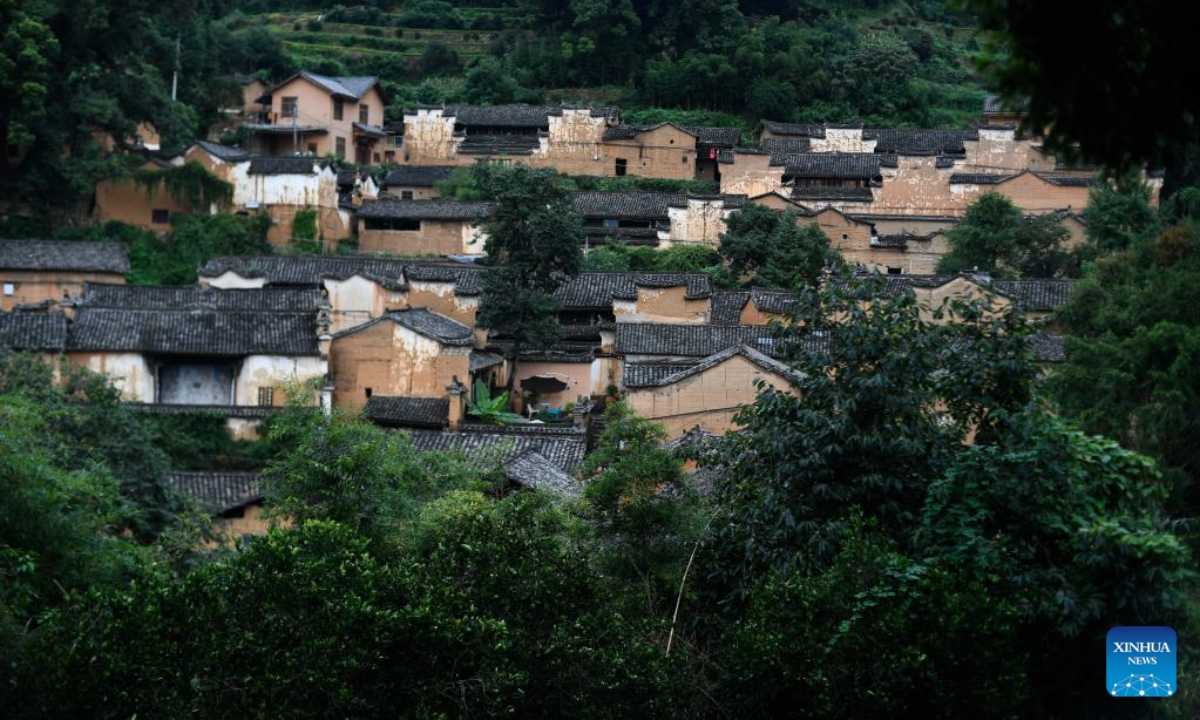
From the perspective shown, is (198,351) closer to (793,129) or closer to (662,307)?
(662,307)

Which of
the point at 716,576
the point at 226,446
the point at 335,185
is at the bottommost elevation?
the point at 226,446

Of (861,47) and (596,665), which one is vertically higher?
(861,47)

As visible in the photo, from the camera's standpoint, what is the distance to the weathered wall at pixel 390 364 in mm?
29375

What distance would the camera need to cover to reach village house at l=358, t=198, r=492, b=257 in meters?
39.7

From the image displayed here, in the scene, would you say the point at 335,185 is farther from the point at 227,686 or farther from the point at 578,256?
the point at 227,686

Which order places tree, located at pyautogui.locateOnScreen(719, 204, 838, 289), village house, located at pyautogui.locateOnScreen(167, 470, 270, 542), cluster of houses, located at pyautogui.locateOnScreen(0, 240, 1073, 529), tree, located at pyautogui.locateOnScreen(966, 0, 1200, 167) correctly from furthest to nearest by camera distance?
1. tree, located at pyautogui.locateOnScreen(719, 204, 838, 289)
2. cluster of houses, located at pyautogui.locateOnScreen(0, 240, 1073, 529)
3. village house, located at pyautogui.locateOnScreen(167, 470, 270, 542)
4. tree, located at pyautogui.locateOnScreen(966, 0, 1200, 167)

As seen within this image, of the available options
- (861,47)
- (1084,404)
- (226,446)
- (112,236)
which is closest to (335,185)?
(112,236)

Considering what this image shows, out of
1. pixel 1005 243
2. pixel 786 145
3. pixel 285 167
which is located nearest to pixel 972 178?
pixel 786 145

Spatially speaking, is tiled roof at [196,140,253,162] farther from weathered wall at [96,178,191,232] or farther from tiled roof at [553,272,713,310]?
tiled roof at [553,272,713,310]

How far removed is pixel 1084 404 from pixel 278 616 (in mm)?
12032

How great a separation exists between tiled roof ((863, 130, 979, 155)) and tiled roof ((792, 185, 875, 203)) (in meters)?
2.12

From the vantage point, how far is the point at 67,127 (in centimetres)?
3738

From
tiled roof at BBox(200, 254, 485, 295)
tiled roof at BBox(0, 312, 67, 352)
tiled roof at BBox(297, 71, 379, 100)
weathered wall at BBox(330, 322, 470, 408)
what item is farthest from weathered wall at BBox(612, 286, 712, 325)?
tiled roof at BBox(297, 71, 379, 100)

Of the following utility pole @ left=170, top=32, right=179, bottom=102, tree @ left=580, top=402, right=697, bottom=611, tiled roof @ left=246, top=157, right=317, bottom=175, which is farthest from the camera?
utility pole @ left=170, top=32, right=179, bottom=102
